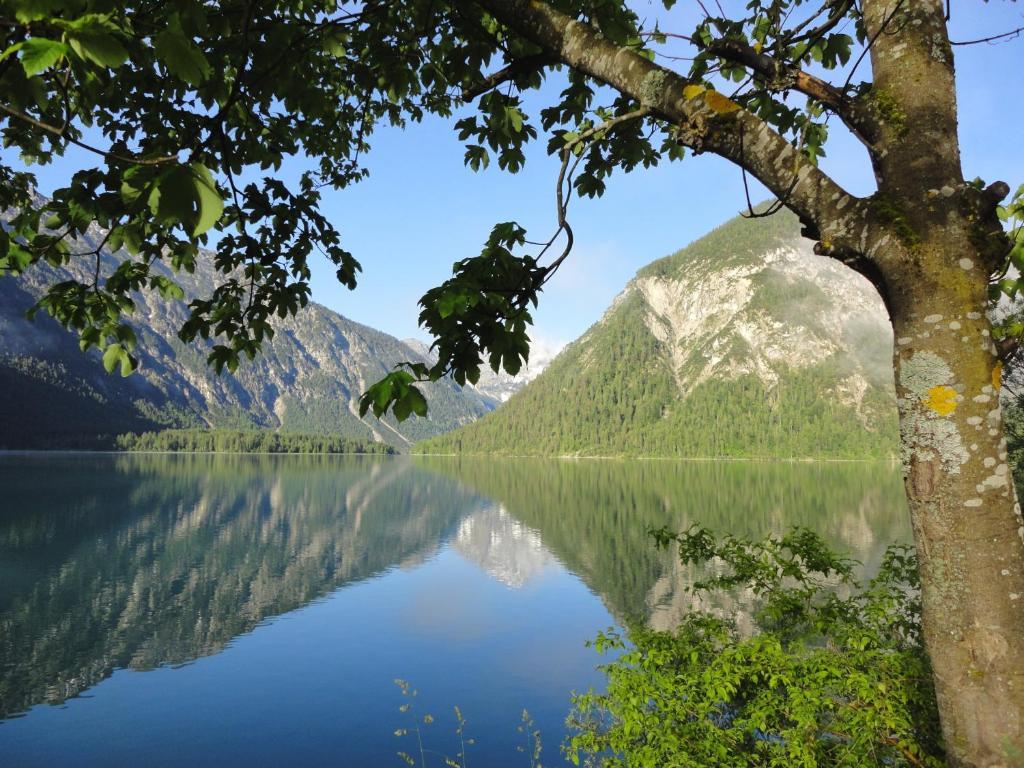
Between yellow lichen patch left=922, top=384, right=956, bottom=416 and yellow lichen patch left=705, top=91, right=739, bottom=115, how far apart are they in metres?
1.53

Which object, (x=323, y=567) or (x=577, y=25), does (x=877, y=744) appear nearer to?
(x=577, y=25)

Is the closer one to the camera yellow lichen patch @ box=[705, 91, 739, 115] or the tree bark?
the tree bark

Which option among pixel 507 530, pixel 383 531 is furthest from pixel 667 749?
pixel 383 531

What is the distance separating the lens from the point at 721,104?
9.22 feet

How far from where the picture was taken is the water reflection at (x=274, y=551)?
2514 centimetres

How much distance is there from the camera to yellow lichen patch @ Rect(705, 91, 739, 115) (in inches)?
110

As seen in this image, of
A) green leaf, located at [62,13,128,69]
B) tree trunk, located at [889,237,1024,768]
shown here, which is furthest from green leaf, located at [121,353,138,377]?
tree trunk, located at [889,237,1024,768]

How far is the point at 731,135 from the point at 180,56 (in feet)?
7.64

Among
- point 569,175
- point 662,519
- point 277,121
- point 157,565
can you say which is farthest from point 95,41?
point 662,519

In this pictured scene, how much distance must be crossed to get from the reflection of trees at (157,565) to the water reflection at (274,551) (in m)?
0.13

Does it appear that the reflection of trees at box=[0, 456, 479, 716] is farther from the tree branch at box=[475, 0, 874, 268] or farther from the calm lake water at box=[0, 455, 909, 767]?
the tree branch at box=[475, 0, 874, 268]

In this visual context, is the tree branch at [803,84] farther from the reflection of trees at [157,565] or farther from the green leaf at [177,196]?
the reflection of trees at [157,565]

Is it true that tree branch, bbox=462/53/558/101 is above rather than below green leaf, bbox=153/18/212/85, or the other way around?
above

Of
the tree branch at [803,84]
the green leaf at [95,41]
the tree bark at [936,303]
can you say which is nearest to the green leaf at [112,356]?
the green leaf at [95,41]
